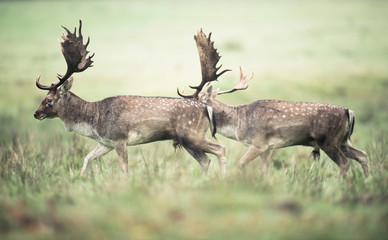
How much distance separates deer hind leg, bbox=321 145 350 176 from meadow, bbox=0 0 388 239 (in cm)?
16

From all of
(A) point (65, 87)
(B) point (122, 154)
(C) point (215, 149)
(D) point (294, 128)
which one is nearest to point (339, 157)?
(D) point (294, 128)

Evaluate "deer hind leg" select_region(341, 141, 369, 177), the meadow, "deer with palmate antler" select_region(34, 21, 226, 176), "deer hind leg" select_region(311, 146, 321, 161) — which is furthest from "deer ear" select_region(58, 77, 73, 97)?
"deer hind leg" select_region(341, 141, 369, 177)

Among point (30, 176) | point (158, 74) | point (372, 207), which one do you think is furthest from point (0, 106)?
point (372, 207)

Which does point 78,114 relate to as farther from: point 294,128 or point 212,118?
point 294,128

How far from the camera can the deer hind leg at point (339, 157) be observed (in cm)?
759

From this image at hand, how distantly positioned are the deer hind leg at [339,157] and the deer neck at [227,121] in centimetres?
154

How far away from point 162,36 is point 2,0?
442 inches

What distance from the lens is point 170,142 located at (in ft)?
39.0

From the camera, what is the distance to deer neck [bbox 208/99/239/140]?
27.7 feet

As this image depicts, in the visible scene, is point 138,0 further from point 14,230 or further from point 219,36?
point 14,230

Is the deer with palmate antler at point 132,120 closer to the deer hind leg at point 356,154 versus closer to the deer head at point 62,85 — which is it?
the deer head at point 62,85

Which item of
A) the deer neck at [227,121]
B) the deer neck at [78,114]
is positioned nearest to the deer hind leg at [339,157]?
the deer neck at [227,121]

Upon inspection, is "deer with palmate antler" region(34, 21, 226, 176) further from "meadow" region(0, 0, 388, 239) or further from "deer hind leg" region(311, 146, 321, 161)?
"deer hind leg" region(311, 146, 321, 161)

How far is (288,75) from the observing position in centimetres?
2048
